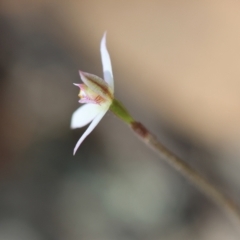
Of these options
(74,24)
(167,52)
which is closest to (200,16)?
(167,52)

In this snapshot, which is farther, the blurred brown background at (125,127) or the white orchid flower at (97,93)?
the blurred brown background at (125,127)

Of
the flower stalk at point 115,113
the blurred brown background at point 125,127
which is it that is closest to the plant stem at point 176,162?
the flower stalk at point 115,113

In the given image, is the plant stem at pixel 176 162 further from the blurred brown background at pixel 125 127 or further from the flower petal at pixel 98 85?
the blurred brown background at pixel 125 127

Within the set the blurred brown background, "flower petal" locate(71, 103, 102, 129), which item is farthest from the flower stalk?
the blurred brown background

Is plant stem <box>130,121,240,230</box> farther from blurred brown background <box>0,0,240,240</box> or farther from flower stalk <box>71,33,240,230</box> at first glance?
blurred brown background <box>0,0,240,240</box>

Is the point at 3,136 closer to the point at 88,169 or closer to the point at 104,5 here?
the point at 88,169

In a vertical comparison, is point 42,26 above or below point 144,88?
above

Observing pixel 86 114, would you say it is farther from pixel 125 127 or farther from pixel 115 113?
pixel 125 127

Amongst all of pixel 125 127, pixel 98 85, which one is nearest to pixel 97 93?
pixel 98 85
